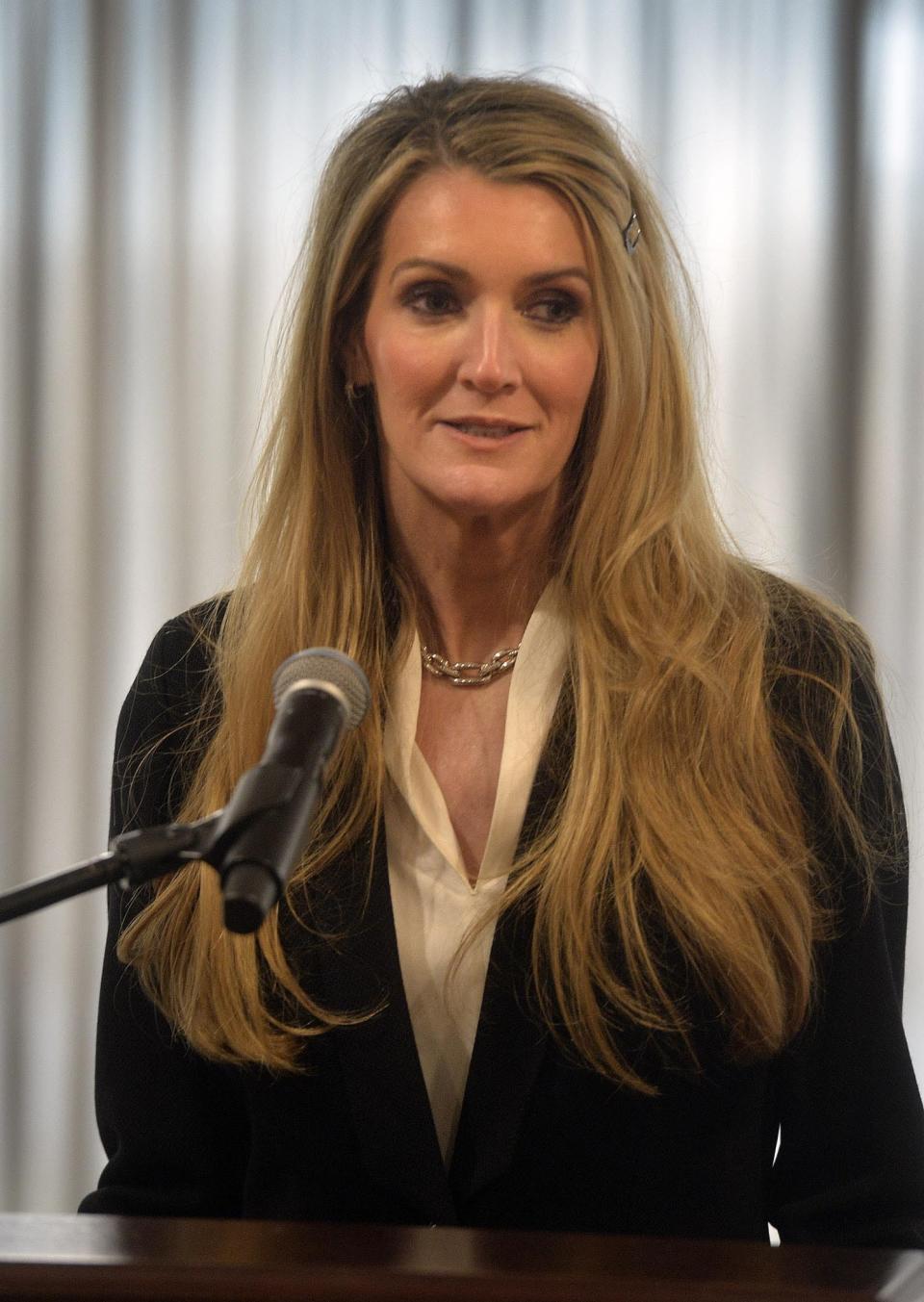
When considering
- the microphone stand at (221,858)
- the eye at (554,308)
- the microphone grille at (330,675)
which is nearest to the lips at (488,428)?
the eye at (554,308)

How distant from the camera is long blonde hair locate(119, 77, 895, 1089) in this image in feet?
4.36

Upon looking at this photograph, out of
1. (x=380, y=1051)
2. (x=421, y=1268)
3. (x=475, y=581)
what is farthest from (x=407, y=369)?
(x=421, y=1268)

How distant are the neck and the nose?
0.16m

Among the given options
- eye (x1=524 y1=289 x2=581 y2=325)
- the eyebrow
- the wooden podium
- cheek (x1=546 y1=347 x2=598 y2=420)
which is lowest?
the wooden podium

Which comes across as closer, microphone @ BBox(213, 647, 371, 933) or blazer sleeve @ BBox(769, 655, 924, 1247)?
microphone @ BBox(213, 647, 371, 933)

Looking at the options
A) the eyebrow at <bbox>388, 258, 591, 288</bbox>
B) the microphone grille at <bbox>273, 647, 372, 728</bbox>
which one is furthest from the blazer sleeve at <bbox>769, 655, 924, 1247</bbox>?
the microphone grille at <bbox>273, 647, 372, 728</bbox>

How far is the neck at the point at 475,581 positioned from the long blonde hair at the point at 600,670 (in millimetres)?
28

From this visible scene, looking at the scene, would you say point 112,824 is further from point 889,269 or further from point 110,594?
point 889,269

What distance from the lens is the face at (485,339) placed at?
1.39 metres

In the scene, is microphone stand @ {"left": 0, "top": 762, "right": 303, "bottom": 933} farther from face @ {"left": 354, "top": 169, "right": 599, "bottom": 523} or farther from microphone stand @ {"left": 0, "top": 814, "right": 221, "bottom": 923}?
face @ {"left": 354, "top": 169, "right": 599, "bottom": 523}

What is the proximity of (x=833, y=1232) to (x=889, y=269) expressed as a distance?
1.94 metres

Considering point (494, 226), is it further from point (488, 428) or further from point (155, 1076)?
point (155, 1076)

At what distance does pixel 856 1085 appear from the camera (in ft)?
4.32

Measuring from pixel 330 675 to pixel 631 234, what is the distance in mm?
828
